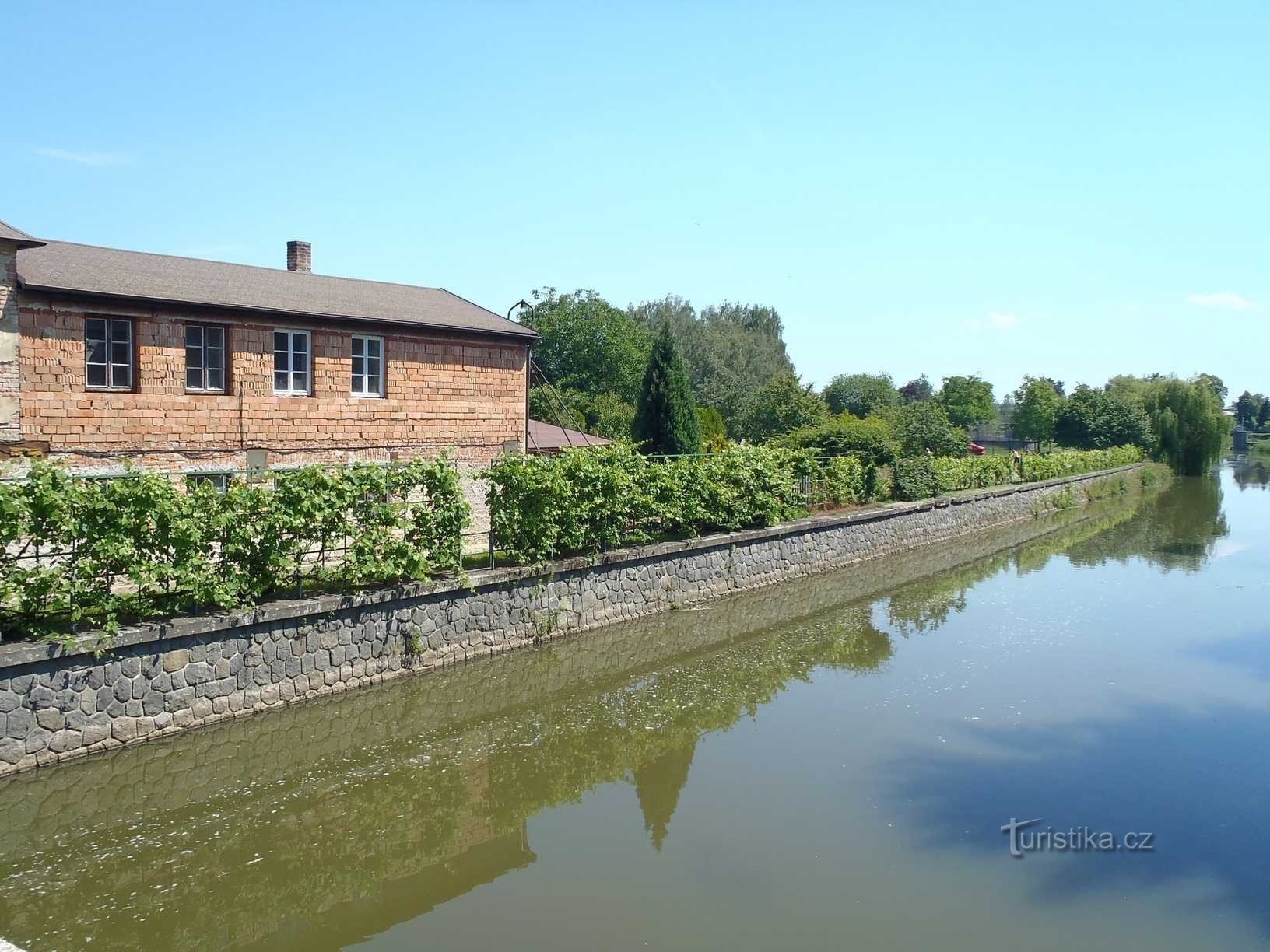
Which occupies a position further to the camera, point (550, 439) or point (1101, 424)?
point (1101, 424)

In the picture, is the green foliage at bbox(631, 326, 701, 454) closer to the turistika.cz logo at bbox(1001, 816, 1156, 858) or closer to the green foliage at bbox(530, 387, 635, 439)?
the green foliage at bbox(530, 387, 635, 439)

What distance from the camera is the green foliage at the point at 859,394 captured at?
186ft

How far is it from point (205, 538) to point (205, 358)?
325 inches

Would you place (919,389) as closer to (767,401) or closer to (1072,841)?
(767,401)

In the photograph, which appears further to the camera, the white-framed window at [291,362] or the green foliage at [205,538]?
the white-framed window at [291,362]

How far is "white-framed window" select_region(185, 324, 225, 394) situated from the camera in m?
17.0

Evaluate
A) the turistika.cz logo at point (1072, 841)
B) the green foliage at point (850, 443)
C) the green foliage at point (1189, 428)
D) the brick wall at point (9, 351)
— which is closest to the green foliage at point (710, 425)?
the green foliage at point (850, 443)

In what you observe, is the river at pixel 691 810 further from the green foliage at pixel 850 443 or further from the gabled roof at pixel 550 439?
the green foliage at pixel 850 443

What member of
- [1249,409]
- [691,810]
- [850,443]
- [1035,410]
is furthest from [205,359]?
[1249,409]

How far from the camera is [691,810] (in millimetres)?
8906

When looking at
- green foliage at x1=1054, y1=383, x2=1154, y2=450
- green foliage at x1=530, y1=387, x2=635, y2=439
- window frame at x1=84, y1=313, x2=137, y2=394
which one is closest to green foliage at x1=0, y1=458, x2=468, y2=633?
window frame at x1=84, y1=313, x2=137, y2=394

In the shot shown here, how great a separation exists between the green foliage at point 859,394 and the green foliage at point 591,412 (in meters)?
16.4

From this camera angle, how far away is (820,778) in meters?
9.59

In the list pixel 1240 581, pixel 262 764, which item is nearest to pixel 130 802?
pixel 262 764
